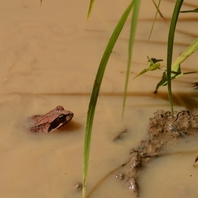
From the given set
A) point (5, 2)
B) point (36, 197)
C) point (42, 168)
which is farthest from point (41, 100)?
point (5, 2)

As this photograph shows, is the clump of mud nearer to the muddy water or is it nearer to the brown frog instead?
the muddy water

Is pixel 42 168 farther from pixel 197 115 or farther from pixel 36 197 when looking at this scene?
pixel 197 115

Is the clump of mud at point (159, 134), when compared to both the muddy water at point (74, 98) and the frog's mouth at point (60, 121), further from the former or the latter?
the frog's mouth at point (60, 121)

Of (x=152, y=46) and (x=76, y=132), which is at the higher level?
(x=152, y=46)

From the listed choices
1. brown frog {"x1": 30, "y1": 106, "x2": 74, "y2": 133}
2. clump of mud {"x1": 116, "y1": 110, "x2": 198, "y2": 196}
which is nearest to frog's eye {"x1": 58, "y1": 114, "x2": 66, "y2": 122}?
brown frog {"x1": 30, "y1": 106, "x2": 74, "y2": 133}

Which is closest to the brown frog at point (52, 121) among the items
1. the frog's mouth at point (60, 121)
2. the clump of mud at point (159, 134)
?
the frog's mouth at point (60, 121)

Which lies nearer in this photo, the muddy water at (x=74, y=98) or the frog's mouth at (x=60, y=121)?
the muddy water at (x=74, y=98)
